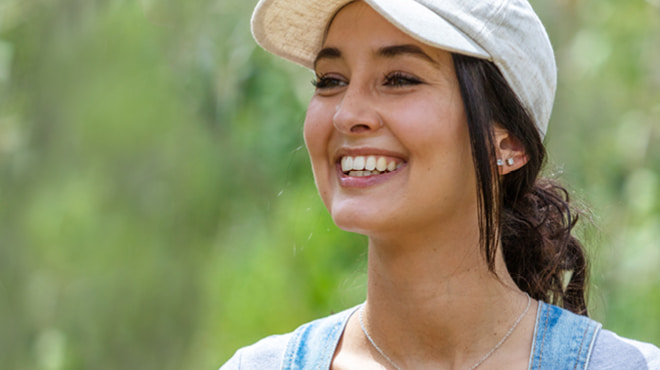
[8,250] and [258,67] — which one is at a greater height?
[258,67]

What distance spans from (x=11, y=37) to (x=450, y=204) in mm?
2525

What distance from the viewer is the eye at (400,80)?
1.54 meters

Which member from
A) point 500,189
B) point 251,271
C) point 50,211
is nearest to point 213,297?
point 251,271

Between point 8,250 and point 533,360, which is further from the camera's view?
point 8,250

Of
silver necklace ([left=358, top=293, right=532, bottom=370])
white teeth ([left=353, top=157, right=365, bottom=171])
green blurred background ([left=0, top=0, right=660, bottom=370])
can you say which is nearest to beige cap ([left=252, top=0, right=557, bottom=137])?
A: white teeth ([left=353, top=157, right=365, bottom=171])

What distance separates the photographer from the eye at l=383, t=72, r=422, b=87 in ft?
5.04

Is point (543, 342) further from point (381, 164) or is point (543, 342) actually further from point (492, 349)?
point (381, 164)

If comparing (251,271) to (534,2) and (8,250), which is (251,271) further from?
(534,2)

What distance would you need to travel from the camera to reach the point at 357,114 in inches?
59.9

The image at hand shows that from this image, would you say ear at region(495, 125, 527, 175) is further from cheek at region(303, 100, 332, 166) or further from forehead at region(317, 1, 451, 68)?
cheek at region(303, 100, 332, 166)

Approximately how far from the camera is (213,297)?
134 inches

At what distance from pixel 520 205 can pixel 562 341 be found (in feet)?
1.08

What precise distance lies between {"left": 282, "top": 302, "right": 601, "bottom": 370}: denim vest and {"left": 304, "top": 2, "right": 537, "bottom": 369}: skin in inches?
1.1

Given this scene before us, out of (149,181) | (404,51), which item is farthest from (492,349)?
(149,181)
